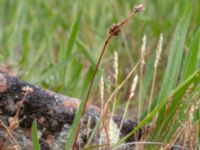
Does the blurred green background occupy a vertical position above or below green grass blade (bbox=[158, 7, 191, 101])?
above

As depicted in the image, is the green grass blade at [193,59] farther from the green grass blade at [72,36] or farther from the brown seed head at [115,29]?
the green grass blade at [72,36]

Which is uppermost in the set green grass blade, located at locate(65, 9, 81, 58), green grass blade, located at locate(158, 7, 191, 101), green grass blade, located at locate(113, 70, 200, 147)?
green grass blade, located at locate(65, 9, 81, 58)

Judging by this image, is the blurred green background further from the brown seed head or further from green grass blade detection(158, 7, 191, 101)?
the brown seed head

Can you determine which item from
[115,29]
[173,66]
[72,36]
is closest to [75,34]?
[72,36]

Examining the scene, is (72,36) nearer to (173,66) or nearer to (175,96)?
(173,66)

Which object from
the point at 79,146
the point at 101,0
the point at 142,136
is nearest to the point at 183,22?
the point at 142,136

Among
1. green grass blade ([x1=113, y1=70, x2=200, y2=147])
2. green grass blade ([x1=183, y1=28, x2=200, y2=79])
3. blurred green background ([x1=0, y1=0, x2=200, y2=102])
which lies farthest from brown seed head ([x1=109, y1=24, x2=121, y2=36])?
blurred green background ([x1=0, y1=0, x2=200, y2=102])

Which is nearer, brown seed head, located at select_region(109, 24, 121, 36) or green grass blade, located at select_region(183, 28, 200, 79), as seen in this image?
brown seed head, located at select_region(109, 24, 121, 36)

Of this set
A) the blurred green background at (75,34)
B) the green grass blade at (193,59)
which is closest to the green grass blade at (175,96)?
the green grass blade at (193,59)
